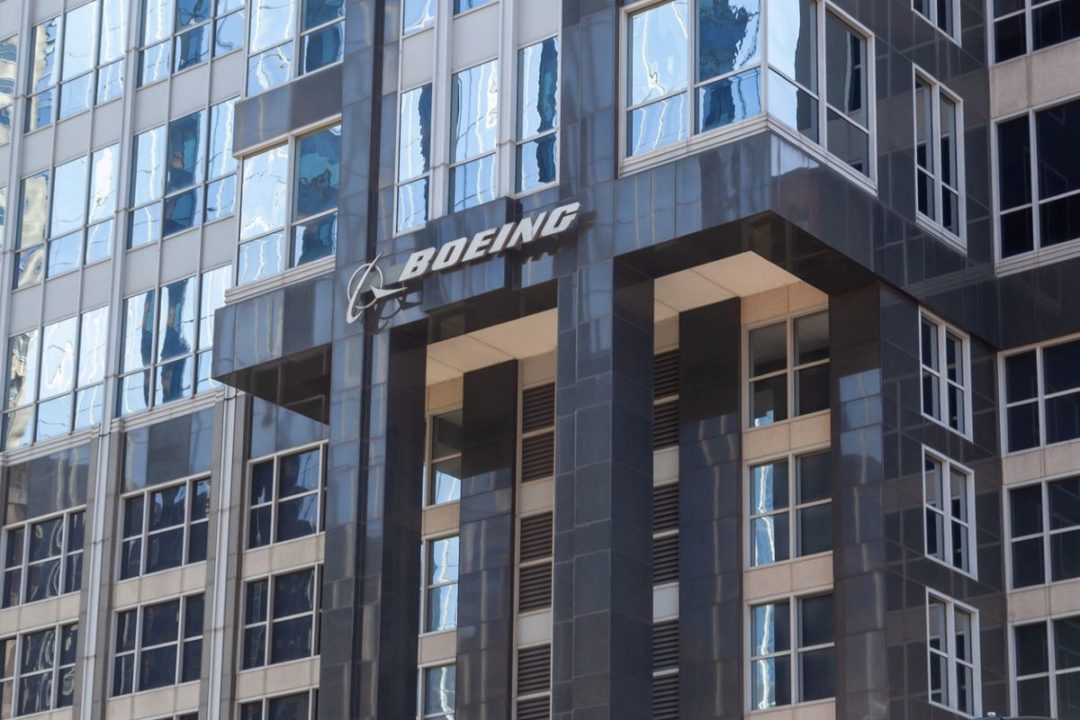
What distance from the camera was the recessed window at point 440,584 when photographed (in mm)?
52938

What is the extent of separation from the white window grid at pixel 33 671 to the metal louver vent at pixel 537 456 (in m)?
15.2

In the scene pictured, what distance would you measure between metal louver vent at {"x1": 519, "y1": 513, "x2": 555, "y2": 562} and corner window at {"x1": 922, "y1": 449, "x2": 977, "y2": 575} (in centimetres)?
881

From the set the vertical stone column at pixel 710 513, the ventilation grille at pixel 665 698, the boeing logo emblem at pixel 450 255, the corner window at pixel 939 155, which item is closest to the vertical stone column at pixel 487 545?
the ventilation grille at pixel 665 698

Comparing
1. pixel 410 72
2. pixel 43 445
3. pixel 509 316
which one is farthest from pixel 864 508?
pixel 43 445

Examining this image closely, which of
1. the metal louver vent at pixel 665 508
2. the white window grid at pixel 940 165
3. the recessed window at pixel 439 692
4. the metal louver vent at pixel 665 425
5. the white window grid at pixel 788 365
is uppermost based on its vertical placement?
the white window grid at pixel 940 165

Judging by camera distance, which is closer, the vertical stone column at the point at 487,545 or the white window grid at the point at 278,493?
the vertical stone column at the point at 487,545

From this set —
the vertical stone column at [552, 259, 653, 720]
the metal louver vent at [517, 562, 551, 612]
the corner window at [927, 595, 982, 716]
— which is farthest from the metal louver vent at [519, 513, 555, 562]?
the corner window at [927, 595, 982, 716]

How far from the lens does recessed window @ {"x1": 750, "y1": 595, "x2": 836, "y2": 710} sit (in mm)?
46000

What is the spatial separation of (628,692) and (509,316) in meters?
9.45

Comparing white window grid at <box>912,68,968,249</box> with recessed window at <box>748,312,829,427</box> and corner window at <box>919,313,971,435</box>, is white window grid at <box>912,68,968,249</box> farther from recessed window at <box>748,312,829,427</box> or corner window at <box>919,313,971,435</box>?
recessed window at <box>748,312,829,427</box>

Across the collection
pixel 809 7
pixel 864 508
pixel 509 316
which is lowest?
pixel 864 508

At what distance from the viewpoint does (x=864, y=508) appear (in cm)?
4559

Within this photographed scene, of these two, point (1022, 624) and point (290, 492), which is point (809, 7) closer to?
point (1022, 624)

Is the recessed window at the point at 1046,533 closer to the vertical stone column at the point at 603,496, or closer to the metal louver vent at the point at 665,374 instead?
the metal louver vent at the point at 665,374
